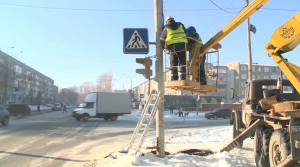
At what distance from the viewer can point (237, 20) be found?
6.09 metres

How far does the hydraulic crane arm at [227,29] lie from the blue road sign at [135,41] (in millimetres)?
1326

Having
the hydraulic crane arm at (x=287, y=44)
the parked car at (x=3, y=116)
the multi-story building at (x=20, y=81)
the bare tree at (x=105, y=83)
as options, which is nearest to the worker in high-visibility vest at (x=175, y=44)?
the hydraulic crane arm at (x=287, y=44)

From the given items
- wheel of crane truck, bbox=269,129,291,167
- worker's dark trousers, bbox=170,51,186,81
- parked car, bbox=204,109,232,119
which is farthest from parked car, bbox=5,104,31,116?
wheel of crane truck, bbox=269,129,291,167

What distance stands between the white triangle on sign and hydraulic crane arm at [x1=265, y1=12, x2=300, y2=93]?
2994 millimetres

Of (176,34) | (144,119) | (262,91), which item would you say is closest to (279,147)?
(262,91)

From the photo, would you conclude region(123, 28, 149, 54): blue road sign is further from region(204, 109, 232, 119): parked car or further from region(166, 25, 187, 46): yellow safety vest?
region(204, 109, 232, 119): parked car

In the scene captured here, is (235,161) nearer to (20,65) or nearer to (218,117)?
(218,117)

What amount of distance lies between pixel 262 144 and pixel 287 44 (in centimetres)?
253

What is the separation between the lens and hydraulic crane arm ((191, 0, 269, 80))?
18.9 ft

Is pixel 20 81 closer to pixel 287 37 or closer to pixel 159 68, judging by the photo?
pixel 159 68

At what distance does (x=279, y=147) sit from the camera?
5.00 m

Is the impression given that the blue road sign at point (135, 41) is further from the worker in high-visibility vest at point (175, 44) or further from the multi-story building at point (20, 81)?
the multi-story building at point (20, 81)

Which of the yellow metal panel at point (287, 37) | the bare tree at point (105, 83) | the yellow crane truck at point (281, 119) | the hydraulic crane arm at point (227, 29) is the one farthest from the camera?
the bare tree at point (105, 83)

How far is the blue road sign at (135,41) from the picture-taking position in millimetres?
6715
